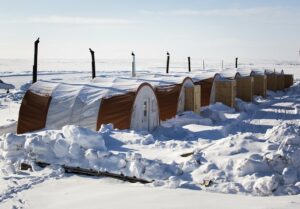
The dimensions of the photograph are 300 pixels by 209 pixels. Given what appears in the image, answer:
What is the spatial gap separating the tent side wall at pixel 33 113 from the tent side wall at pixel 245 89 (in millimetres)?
16059

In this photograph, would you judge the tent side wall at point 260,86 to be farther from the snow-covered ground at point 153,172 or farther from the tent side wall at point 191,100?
the snow-covered ground at point 153,172

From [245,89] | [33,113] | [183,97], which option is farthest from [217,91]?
[33,113]

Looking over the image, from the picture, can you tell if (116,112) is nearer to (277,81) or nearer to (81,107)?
(81,107)

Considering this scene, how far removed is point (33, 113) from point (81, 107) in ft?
6.56

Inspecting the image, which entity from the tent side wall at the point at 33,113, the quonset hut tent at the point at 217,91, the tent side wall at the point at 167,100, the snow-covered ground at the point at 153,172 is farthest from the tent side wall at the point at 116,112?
the quonset hut tent at the point at 217,91

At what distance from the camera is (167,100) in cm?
2030

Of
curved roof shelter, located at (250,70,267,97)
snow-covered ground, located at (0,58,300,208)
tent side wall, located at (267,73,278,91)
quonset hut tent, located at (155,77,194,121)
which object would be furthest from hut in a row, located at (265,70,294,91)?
snow-covered ground, located at (0,58,300,208)

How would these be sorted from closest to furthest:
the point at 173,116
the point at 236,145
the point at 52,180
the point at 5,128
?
1. the point at 52,180
2. the point at 236,145
3. the point at 5,128
4. the point at 173,116

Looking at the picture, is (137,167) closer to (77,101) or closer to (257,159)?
(257,159)

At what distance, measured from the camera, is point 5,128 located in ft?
56.9

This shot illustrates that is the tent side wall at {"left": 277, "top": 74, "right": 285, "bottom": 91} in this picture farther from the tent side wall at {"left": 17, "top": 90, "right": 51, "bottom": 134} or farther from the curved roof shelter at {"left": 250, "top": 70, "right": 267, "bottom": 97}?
the tent side wall at {"left": 17, "top": 90, "right": 51, "bottom": 134}

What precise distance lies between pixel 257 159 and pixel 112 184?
3285mm

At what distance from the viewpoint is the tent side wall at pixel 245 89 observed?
28750mm

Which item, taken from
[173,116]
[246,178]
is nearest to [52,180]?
[246,178]
